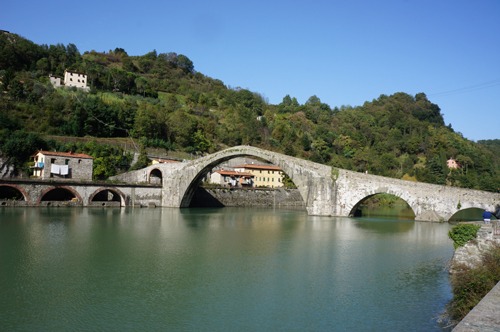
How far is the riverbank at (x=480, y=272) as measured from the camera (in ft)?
21.1

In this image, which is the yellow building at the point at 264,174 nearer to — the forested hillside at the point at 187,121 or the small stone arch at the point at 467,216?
the forested hillside at the point at 187,121

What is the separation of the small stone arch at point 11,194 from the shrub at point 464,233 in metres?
32.5

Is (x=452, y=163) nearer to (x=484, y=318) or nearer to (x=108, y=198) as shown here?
(x=108, y=198)

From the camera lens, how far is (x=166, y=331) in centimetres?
962

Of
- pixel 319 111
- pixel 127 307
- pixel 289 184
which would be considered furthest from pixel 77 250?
pixel 319 111

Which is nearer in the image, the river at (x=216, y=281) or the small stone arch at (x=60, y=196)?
the river at (x=216, y=281)

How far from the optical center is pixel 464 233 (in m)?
14.2

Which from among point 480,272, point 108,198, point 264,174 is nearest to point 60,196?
point 108,198

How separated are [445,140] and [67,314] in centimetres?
8029

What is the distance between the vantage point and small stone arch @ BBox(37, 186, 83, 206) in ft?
124

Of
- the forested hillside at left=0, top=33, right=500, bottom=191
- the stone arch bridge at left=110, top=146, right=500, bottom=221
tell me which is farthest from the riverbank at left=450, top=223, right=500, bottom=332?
the forested hillside at left=0, top=33, right=500, bottom=191

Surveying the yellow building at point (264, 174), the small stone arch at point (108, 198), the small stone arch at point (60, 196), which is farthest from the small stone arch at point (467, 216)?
the small stone arch at point (60, 196)

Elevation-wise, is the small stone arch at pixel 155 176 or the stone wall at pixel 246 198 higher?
the small stone arch at pixel 155 176

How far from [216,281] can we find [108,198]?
112ft
